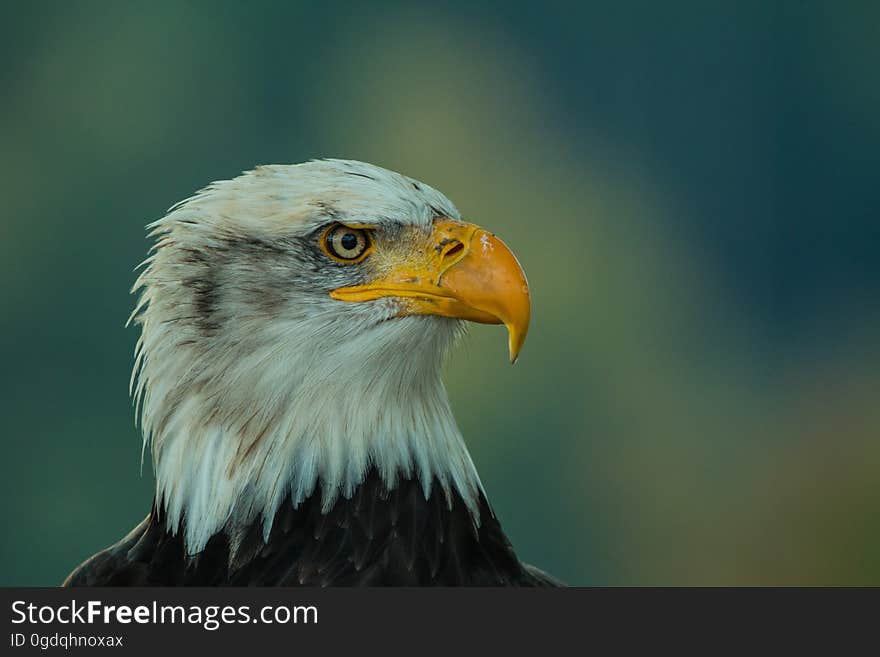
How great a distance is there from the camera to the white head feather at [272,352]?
1.44m

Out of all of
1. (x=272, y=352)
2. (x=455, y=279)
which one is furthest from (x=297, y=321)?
(x=455, y=279)

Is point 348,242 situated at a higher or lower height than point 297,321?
higher

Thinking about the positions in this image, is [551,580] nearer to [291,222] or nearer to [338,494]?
[338,494]

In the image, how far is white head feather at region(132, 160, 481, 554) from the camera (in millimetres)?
1436

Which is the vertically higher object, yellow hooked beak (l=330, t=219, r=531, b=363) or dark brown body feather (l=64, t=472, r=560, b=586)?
yellow hooked beak (l=330, t=219, r=531, b=363)

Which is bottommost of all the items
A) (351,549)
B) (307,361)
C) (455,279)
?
(351,549)

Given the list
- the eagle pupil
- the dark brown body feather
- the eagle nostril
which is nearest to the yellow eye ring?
the eagle pupil

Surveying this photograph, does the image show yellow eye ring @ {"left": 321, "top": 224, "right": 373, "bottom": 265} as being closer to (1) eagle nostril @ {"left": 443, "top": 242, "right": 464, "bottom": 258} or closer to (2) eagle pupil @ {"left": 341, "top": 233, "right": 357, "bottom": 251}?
(2) eagle pupil @ {"left": 341, "top": 233, "right": 357, "bottom": 251}

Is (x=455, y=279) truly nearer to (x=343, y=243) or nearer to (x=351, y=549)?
(x=343, y=243)

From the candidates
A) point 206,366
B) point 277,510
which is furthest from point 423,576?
point 206,366

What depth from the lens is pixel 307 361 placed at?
1.44m

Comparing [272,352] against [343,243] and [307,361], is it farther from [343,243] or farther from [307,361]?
[343,243]

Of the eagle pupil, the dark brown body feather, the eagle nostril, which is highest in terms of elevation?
the eagle pupil

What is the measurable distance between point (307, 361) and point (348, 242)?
168 millimetres
